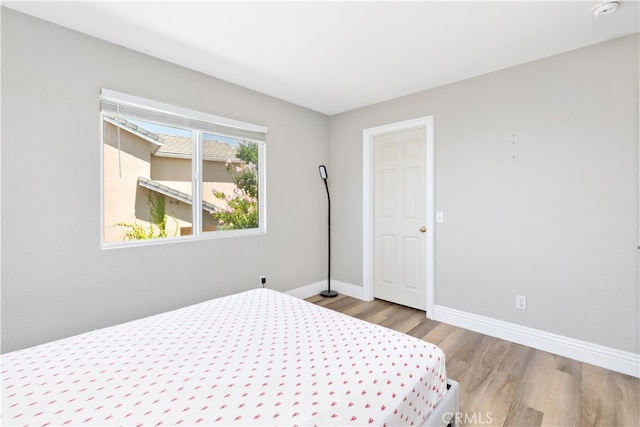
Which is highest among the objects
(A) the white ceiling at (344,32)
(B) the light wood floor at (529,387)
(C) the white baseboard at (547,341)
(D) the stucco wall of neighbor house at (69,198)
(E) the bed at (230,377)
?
(A) the white ceiling at (344,32)

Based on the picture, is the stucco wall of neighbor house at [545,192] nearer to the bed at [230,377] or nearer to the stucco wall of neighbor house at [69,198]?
the bed at [230,377]

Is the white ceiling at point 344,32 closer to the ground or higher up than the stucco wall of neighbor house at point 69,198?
higher up

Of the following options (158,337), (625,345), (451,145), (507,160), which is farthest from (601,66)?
(158,337)

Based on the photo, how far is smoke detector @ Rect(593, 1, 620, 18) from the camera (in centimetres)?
175

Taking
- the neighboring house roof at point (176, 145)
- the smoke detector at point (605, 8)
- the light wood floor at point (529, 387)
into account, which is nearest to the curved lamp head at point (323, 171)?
the neighboring house roof at point (176, 145)

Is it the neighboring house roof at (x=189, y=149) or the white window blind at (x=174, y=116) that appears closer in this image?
the white window blind at (x=174, y=116)

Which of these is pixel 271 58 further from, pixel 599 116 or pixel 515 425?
pixel 515 425

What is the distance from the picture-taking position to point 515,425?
1601 millimetres

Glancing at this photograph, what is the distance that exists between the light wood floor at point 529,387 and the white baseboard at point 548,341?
6cm

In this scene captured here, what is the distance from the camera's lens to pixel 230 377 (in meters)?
1.14

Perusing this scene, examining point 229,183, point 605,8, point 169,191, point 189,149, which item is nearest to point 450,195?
point 605,8

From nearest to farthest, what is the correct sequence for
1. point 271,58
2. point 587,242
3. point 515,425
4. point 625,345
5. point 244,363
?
point 244,363, point 515,425, point 625,345, point 587,242, point 271,58

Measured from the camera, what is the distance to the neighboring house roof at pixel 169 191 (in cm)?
244

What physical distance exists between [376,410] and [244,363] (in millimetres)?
559
